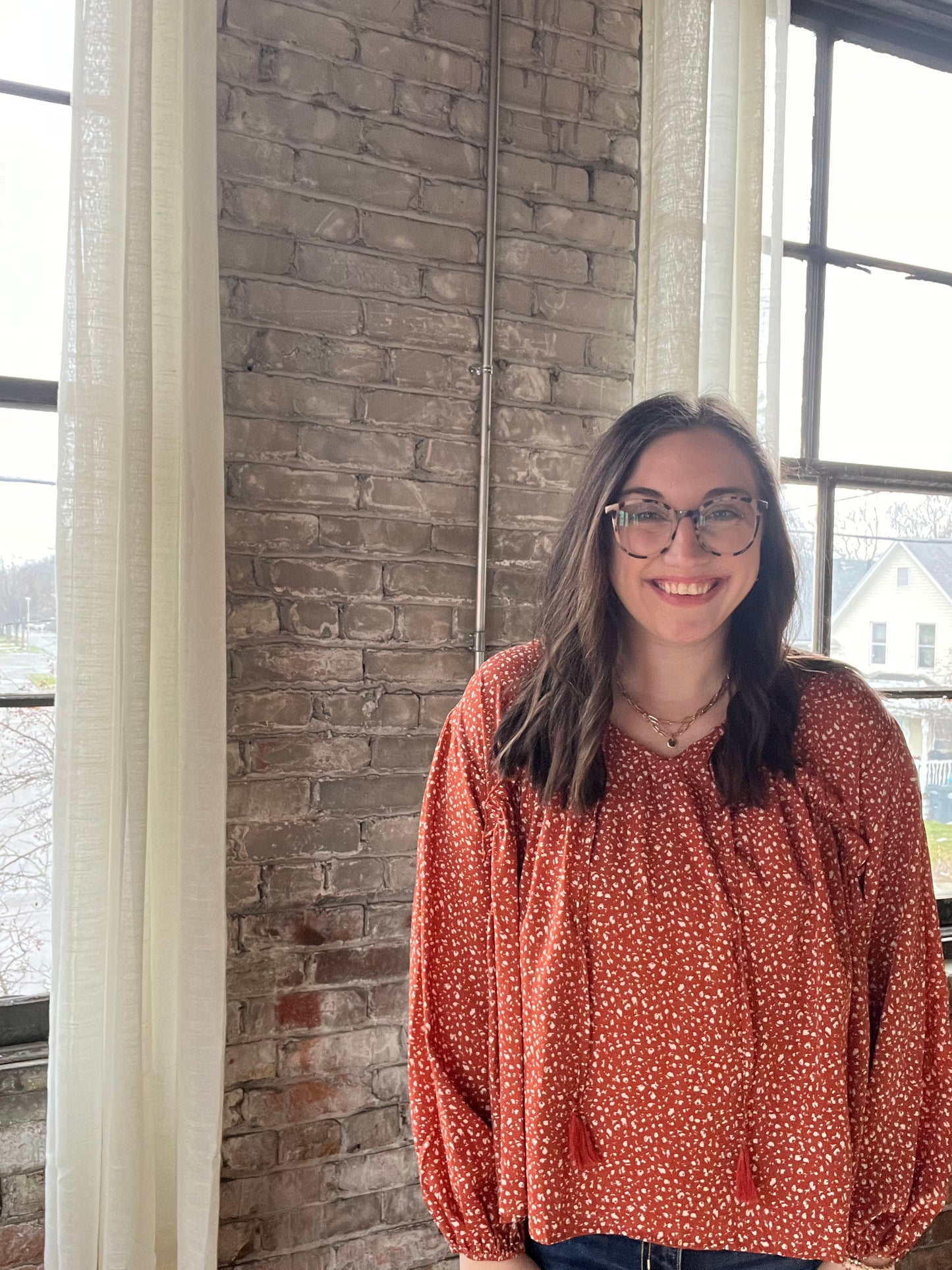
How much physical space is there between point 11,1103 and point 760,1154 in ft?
3.66

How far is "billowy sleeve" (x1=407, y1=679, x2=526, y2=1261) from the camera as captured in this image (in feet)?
3.99

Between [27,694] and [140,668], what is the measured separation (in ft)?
1.08

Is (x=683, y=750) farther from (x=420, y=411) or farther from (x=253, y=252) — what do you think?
(x=253, y=252)

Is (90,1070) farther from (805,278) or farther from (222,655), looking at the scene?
(805,278)

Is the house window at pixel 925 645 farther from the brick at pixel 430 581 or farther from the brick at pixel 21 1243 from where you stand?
the brick at pixel 21 1243

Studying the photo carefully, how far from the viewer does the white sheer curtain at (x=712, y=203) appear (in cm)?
184

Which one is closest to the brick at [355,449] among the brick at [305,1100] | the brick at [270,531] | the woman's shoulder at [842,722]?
the brick at [270,531]

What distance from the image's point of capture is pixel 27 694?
5.31ft

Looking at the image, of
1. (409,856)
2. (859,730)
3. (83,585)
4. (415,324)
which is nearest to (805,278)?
(415,324)

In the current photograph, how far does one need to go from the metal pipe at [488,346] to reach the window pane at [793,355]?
848mm

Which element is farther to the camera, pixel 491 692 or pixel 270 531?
pixel 270 531

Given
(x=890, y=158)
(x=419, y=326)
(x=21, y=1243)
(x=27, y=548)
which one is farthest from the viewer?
(x=890, y=158)

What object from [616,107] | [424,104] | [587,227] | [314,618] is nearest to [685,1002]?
[314,618]

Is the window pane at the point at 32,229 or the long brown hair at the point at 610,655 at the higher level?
the window pane at the point at 32,229
